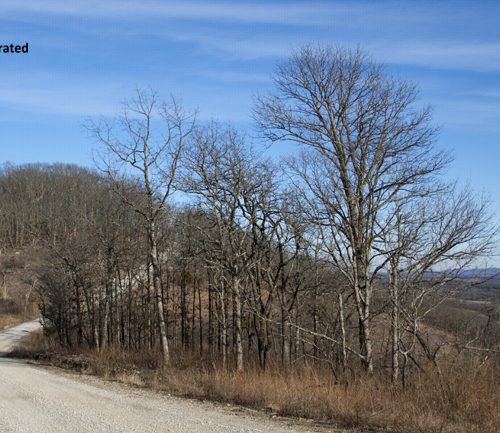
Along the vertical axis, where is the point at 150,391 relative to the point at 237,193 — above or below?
below

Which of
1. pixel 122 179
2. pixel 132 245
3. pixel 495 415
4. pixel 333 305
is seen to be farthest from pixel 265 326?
pixel 495 415

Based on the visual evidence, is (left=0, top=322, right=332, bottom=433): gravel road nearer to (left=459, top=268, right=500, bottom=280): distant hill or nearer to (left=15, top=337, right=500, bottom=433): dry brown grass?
(left=15, top=337, right=500, bottom=433): dry brown grass

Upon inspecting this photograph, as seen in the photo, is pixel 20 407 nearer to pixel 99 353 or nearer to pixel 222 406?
pixel 222 406

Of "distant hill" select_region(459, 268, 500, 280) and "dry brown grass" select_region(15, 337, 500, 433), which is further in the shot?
"distant hill" select_region(459, 268, 500, 280)

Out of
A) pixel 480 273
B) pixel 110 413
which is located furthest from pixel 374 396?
pixel 480 273

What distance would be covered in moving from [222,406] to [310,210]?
20.7ft

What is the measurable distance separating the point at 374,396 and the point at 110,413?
15.3 feet

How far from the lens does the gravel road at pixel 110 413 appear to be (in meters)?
8.61

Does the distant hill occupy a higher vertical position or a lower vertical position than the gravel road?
higher

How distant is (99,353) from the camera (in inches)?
793

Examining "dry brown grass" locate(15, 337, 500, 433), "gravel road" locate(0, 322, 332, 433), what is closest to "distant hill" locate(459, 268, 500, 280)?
"dry brown grass" locate(15, 337, 500, 433)

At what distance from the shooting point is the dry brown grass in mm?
8570

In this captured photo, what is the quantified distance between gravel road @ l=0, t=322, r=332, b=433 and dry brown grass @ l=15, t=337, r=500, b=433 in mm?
695

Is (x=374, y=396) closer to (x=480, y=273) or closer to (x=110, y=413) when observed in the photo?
(x=110, y=413)
